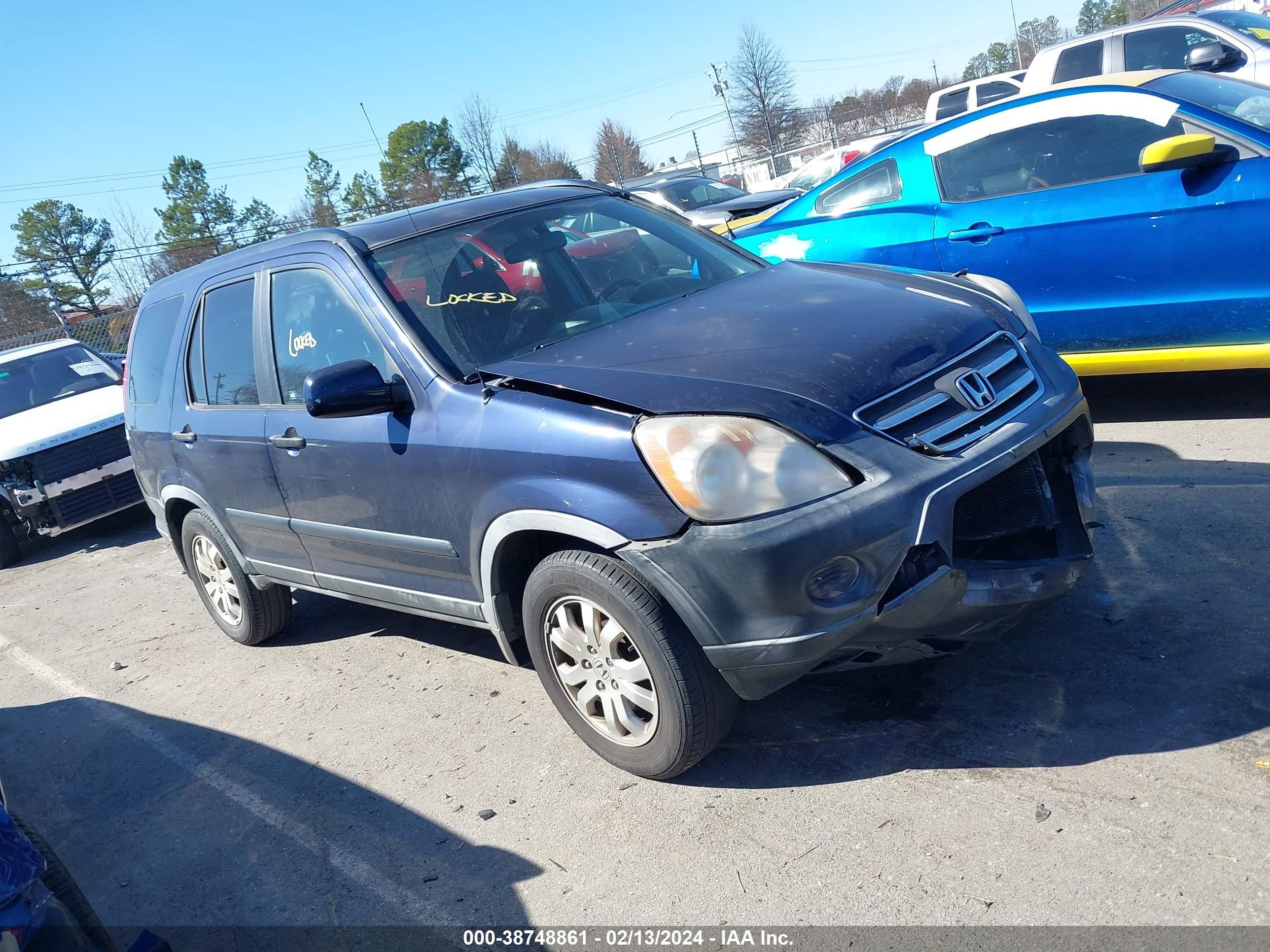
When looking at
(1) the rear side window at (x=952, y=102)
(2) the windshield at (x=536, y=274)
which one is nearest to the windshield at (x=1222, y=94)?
(2) the windshield at (x=536, y=274)

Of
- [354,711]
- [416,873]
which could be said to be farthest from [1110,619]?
[354,711]

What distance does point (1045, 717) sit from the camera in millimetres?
3156

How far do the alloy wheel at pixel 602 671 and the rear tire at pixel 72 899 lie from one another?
147cm

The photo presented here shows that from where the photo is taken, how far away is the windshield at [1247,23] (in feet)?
32.6

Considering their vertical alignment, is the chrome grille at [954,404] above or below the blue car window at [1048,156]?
below

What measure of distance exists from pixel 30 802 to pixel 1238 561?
196 inches

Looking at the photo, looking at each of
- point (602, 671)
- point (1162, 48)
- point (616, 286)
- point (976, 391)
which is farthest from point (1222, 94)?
point (1162, 48)

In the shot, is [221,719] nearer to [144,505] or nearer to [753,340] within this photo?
[753,340]

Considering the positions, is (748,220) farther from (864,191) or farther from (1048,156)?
(1048,156)

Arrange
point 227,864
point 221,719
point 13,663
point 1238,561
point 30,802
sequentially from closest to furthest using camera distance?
point 227,864, point 1238,561, point 30,802, point 221,719, point 13,663

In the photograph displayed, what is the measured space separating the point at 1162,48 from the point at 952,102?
16.4ft

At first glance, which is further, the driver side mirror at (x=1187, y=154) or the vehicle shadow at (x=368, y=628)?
the vehicle shadow at (x=368, y=628)

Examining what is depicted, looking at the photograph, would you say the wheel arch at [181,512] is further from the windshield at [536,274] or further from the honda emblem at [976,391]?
the honda emblem at [976,391]

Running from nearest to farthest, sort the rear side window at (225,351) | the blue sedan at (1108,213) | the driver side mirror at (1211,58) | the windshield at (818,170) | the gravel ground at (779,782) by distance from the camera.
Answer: the gravel ground at (779,782)
the rear side window at (225,351)
the blue sedan at (1108,213)
the driver side mirror at (1211,58)
the windshield at (818,170)
